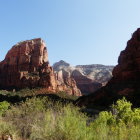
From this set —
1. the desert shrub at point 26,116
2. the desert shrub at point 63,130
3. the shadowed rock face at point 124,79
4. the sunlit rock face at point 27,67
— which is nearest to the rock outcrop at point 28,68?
the sunlit rock face at point 27,67

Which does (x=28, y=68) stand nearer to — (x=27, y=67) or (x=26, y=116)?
(x=27, y=67)

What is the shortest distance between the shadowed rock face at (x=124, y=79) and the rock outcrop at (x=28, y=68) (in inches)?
1623

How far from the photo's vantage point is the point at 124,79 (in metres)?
61.0

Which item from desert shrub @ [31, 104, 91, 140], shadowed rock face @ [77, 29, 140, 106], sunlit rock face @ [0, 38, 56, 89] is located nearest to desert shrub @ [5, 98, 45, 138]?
desert shrub @ [31, 104, 91, 140]

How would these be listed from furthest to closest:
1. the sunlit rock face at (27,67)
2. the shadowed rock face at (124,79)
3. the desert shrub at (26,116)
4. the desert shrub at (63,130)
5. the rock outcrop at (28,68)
Result: the sunlit rock face at (27,67) < the rock outcrop at (28,68) < the shadowed rock face at (124,79) < the desert shrub at (26,116) < the desert shrub at (63,130)

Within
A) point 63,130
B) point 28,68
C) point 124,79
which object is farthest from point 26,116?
point 28,68

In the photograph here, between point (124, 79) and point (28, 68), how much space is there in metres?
58.9

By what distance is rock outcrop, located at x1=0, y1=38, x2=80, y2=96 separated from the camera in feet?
337

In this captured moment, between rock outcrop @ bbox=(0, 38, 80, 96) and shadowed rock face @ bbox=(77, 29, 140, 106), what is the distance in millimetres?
41225

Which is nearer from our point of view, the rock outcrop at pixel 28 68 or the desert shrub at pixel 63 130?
the desert shrub at pixel 63 130

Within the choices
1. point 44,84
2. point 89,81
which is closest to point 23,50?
point 44,84

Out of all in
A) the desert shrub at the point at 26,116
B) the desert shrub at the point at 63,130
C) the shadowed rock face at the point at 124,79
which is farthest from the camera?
the shadowed rock face at the point at 124,79

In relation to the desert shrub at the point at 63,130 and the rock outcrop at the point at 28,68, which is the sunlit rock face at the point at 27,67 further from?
the desert shrub at the point at 63,130

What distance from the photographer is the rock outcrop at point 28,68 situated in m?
103
